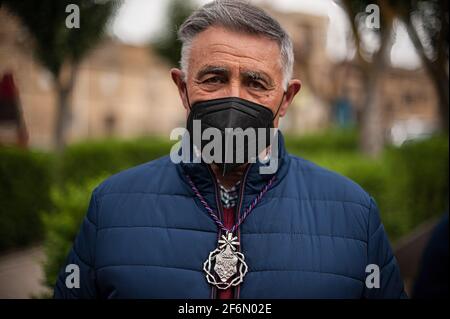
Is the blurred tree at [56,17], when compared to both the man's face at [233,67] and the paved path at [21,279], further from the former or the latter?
the paved path at [21,279]

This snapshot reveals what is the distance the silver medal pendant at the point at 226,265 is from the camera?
66.9 inches

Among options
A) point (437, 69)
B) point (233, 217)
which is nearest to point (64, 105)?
point (437, 69)

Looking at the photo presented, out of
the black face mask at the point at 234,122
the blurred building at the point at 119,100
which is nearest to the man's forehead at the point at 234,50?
the black face mask at the point at 234,122

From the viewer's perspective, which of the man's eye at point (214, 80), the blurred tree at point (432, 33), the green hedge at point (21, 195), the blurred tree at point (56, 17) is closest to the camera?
the man's eye at point (214, 80)

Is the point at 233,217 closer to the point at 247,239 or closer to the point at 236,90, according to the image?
the point at 247,239

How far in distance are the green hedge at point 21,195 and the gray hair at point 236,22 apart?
198 inches

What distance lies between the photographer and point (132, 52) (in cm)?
2888

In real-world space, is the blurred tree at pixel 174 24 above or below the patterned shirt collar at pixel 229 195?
above

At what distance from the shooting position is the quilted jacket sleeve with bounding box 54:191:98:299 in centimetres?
185

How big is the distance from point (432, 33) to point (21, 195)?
5673 millimetres

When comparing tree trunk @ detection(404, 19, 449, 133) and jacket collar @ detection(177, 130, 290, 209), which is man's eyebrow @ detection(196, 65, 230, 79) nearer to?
jacket collar @ detection(177, 130, 290, 209)

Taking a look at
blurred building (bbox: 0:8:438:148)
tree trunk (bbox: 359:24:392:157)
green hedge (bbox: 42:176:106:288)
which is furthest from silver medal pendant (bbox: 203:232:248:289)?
blurred building (bbox: 0:8:438:148)

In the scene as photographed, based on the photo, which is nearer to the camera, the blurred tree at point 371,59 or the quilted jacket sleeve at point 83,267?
the quilted jacket sleeve at point 83,267

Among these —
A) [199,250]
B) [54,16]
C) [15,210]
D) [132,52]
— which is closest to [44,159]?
[15,210]
